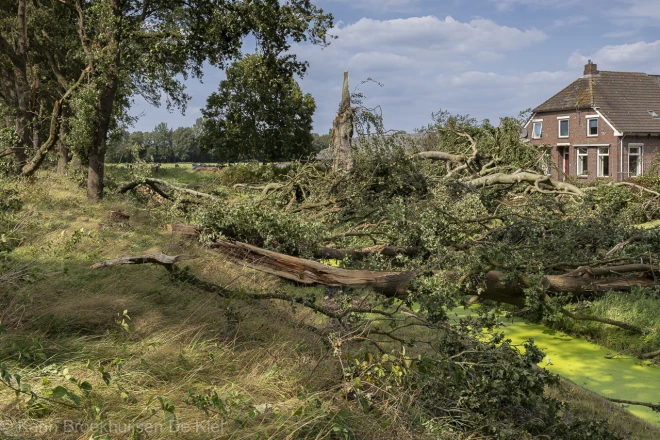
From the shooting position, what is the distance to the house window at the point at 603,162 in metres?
31.9

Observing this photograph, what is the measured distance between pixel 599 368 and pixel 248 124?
102ft

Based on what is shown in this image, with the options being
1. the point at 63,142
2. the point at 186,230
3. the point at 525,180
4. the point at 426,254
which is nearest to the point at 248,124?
the point at 63,142

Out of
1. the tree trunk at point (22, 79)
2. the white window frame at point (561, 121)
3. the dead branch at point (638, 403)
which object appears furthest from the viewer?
the white window frame at point (561, 121)

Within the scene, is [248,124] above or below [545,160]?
above

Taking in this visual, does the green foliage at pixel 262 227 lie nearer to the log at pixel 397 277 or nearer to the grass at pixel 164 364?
the log at pixel 397 277

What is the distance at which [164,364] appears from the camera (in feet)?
14.0

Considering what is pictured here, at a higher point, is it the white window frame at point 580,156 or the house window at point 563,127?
the house window at point 563,127

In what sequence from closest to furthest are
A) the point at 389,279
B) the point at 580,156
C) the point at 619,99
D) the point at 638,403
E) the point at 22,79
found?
the point at 638,403, the point at 389,279, the point at 22,79, the point at 619,99, the point at 580,156

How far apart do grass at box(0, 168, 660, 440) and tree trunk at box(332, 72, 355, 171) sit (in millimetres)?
5637

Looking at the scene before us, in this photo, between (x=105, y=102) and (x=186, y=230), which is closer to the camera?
(x=186, y=230)

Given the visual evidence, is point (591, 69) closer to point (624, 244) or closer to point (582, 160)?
point (582, 160)

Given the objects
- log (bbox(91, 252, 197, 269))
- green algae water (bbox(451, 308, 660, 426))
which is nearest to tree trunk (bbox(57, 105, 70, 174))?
log (bbox(91, 252, 197, 269))

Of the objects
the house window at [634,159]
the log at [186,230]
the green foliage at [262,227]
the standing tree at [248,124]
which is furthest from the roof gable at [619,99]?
the log at [186,230]

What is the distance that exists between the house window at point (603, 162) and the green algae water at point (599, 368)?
27.4 m
